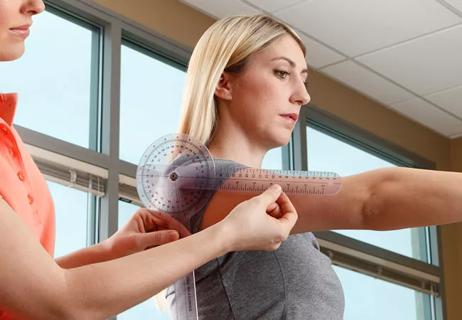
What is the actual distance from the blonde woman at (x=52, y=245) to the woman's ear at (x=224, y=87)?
1.41 ft

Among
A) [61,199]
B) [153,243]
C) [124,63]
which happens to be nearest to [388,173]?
[153,243]

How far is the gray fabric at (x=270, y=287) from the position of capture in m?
1.59

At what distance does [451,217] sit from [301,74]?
460 millimetres

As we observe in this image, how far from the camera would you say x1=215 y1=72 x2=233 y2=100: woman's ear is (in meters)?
1.83

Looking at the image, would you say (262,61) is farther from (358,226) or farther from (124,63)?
(124,63)

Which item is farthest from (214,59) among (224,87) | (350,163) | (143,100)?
(350,163)

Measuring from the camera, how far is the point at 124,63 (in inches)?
173

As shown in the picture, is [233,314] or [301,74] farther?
[301,74]

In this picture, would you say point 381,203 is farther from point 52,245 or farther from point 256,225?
point 52,245

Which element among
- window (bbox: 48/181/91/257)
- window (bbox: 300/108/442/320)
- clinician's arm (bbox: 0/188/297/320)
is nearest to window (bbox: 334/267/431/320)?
window (bbox: 300/108/442/320)

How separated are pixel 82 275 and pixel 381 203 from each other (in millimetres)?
519

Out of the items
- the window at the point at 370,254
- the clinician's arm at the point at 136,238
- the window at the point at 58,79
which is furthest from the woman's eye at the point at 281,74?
the window at the point at 370,254

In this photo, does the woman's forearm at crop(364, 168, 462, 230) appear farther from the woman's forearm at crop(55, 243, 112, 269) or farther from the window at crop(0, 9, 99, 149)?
the window at crop(0, 9, 99, 149)

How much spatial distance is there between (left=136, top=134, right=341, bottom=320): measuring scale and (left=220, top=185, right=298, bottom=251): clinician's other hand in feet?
0.36
